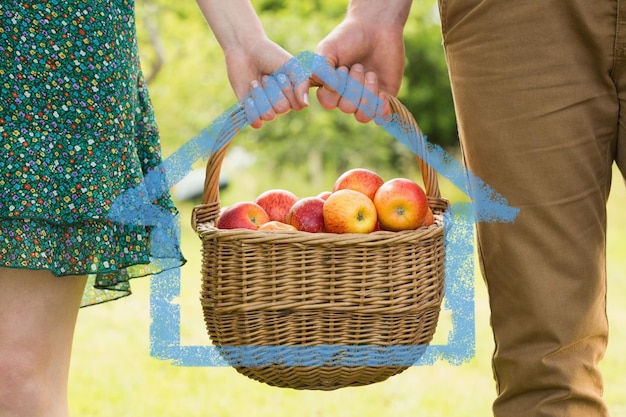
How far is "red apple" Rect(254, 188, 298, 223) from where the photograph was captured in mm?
1833

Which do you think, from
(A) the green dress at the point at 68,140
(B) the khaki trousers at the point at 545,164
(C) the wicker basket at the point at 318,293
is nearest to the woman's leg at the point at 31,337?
(A) the green dress at the point at 68,140

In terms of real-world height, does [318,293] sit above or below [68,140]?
below

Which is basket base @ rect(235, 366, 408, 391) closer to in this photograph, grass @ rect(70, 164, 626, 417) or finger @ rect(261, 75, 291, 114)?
finger @ rect(261, 75, 291, 114)

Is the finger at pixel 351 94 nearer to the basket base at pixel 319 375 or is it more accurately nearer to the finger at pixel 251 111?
the finger at pixel 251 111

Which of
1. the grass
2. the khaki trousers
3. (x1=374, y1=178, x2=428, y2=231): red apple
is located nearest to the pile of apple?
(x1=374, y1=178, x2=428, y2=231): red apple

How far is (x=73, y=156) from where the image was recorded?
1.48m

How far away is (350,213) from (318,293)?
0.19 m

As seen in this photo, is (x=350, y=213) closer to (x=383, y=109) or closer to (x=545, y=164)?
(x=383, y=109)

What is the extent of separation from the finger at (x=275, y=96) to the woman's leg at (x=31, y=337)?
0.56m

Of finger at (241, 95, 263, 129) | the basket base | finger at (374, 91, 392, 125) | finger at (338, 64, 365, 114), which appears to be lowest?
the basket base

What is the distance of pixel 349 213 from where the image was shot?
1.65m

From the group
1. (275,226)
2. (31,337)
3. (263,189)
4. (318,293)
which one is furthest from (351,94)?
(263,189)

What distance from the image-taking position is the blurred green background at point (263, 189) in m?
3.05
